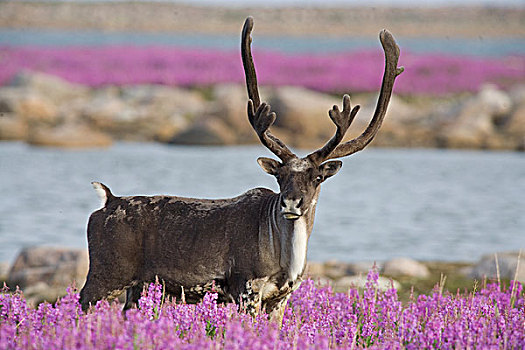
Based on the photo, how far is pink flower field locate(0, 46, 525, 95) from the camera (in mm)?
42281

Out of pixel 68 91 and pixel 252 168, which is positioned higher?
pixel 68 91

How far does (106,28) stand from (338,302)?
13791cm

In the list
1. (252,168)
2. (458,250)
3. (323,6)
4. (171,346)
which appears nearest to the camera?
(171,346)

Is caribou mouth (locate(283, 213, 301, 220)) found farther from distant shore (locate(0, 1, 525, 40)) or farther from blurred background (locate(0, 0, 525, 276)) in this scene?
distant shore (locate(0, 1, 525, 40))

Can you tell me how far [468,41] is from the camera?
13812 centimetres

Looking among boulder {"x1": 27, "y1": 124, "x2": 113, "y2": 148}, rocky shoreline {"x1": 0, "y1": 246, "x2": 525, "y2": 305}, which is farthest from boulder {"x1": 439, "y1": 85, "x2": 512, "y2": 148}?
rocky shoreline {"x1": 0, "y1": 246, "x2": 525, "y2": 305}

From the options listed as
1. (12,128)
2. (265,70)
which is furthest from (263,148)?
(265,70)

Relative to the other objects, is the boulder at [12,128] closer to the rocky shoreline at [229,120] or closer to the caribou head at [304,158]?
the rocky shoreline at [229,120]

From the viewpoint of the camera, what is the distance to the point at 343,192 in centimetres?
2194

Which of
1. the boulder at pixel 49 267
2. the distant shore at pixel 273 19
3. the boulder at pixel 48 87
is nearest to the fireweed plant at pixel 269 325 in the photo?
the boulder at pixel 49 267

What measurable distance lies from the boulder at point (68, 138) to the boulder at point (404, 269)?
17.5m

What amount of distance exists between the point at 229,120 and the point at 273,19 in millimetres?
131273

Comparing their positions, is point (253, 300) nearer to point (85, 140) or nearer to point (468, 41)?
point (85, 140)

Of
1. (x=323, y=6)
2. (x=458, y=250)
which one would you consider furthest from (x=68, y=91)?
(x=323, y=6)
